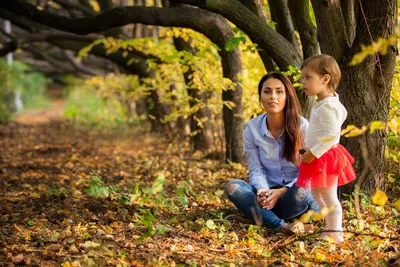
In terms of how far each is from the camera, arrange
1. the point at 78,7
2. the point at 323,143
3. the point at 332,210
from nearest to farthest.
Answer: the point at 323,143
the point at 332,210
the point at 78,7

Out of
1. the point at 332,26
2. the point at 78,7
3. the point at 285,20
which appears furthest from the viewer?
the point at 78,7

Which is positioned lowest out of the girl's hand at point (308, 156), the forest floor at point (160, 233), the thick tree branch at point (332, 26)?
the forest floor at point (160, 233)

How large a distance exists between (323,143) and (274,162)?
2.68 feet

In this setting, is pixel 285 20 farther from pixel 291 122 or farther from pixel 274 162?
pixel 274 162

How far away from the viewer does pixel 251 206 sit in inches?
155

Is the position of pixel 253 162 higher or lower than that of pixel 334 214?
higher

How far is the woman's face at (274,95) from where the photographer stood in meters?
3.86

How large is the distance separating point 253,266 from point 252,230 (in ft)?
2.56

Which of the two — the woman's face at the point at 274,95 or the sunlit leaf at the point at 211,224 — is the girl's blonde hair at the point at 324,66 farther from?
the sunlit leaf at the point at 211,224

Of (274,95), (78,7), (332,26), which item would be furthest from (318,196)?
(78,7)

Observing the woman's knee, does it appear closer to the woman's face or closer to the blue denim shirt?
the blue denim shirt

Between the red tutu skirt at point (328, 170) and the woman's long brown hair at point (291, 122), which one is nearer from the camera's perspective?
the red tutu skirt at point (328, 170)

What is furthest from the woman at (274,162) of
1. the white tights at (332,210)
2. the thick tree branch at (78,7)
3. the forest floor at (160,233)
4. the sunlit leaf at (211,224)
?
the thick tree branch at (78,7)

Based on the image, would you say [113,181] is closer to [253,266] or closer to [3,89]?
[253,266]
